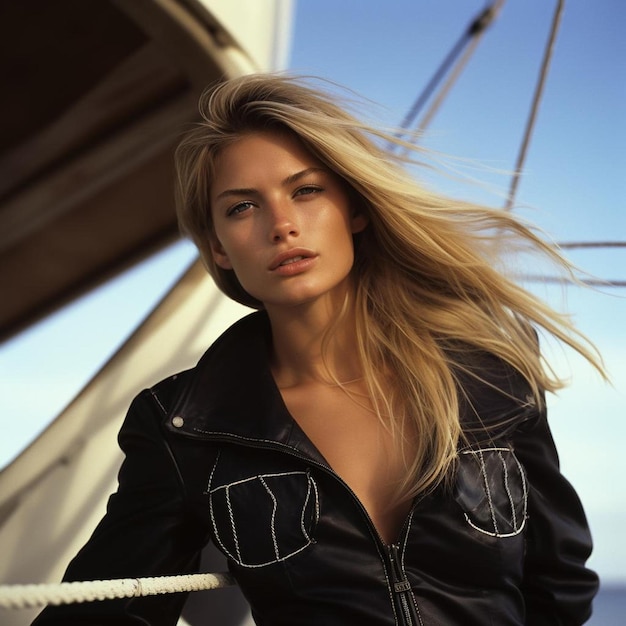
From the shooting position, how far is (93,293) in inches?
201

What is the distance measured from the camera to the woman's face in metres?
1.35

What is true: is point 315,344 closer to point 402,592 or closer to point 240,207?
point 240,207

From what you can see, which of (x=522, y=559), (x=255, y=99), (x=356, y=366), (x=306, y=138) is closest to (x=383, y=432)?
Answer: (x=356, y=366)

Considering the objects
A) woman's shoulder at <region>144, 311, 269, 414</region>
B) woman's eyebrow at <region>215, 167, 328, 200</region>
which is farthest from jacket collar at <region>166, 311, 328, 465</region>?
woman's eyebrow at <region>215, 167, 328, 200</region>

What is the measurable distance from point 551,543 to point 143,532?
0.57m

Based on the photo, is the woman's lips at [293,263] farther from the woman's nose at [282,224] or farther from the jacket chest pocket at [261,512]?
the jacket chest pocket at [261,512]

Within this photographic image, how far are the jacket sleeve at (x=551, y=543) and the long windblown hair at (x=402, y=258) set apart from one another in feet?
0.32

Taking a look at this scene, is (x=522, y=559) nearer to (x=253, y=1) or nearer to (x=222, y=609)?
(x=222, y=609)

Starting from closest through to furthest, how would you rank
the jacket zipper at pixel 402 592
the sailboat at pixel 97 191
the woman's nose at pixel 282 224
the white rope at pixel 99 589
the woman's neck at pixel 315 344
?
the white rope at pixel 99 589, the jacket zipper at pixel 402 592, the woman's nose at pixel 282 224, the woman's neck at pixel 315 344, the sailboat at pixel 97 191

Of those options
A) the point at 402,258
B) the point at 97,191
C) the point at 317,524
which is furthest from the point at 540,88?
the point at 97,191

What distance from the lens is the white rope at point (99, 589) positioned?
2.90ft

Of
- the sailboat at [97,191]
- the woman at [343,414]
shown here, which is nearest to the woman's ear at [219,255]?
the woman at [343,414]

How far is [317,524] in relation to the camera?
125cm

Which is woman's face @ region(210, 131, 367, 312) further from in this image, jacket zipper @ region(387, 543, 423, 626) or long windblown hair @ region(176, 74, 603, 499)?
jacket zipper @ region(387, 543, 423, 626)
